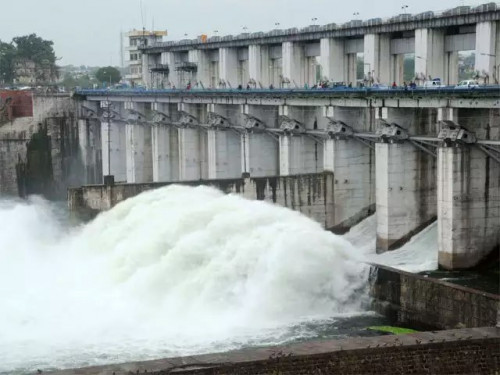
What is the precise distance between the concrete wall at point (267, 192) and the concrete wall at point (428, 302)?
9657 mm

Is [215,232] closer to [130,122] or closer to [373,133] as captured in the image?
[373,133]

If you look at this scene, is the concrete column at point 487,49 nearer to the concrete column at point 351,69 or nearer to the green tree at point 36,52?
the concrete column at point 351,69

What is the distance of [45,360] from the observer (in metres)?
20.2

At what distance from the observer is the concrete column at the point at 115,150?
5669 cm

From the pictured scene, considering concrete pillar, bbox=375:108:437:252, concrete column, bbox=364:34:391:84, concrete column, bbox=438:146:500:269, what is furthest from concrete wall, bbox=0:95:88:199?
concrete column, bbox=438:146:500:269

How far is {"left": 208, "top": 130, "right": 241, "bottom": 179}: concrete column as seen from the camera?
143 ft

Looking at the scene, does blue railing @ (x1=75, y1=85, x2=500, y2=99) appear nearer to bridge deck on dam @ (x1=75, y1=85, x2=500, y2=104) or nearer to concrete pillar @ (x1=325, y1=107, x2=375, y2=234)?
bridge deck on dam @ (x1=75, y1=85, x2=500, y2=104)

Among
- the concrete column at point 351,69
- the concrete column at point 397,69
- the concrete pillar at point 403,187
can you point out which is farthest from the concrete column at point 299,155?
the concrete pillar at point 403,187

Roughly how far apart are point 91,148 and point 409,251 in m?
35.8

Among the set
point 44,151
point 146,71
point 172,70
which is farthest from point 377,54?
point 44,151

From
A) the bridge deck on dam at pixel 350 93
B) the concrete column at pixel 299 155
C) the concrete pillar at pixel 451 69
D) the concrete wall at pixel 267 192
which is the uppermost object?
the concrete pillar at pixel 451 69

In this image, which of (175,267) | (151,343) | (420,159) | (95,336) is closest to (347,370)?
(151,343)

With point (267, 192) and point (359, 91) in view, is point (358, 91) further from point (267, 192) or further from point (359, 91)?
point (267, 192)

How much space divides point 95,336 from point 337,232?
1479cm
